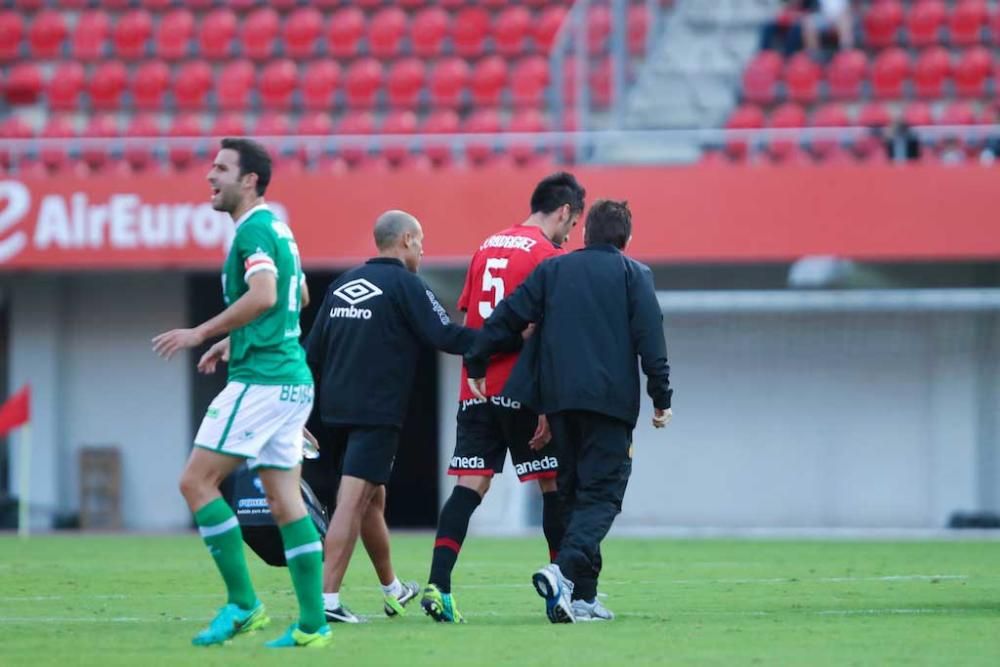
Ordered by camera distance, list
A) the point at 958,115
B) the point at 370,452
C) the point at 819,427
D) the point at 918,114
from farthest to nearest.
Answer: the point at 918,114 → the point at 958,115 → the point at 819,427 → the point at 370,452

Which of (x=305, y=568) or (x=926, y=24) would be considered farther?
(x=926, y=24)

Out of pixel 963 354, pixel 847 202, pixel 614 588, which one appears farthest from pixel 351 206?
pixel 614 588

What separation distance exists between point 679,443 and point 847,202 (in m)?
2.92

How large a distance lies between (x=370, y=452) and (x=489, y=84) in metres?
12.3

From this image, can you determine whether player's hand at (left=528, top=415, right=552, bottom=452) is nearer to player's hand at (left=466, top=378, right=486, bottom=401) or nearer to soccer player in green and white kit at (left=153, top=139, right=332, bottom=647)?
player's hand at (left=466, top=378, right=486, bottom=401)

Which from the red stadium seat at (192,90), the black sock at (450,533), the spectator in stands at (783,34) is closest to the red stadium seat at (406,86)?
the red stadium seat at (192,90)

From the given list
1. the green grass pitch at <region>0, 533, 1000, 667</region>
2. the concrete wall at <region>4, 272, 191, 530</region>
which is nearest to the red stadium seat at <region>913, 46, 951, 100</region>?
the green grass pitch at <region>0, 533, 1000, 667</region>

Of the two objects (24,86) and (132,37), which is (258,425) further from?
(132,37)

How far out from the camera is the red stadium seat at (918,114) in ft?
61.0

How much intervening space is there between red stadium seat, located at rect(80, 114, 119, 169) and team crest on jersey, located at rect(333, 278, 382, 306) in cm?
1061

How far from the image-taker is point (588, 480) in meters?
8.30

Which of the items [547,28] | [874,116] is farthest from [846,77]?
[547,28]

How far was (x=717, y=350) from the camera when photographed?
18.0 metres

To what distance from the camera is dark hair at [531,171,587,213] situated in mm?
8883
